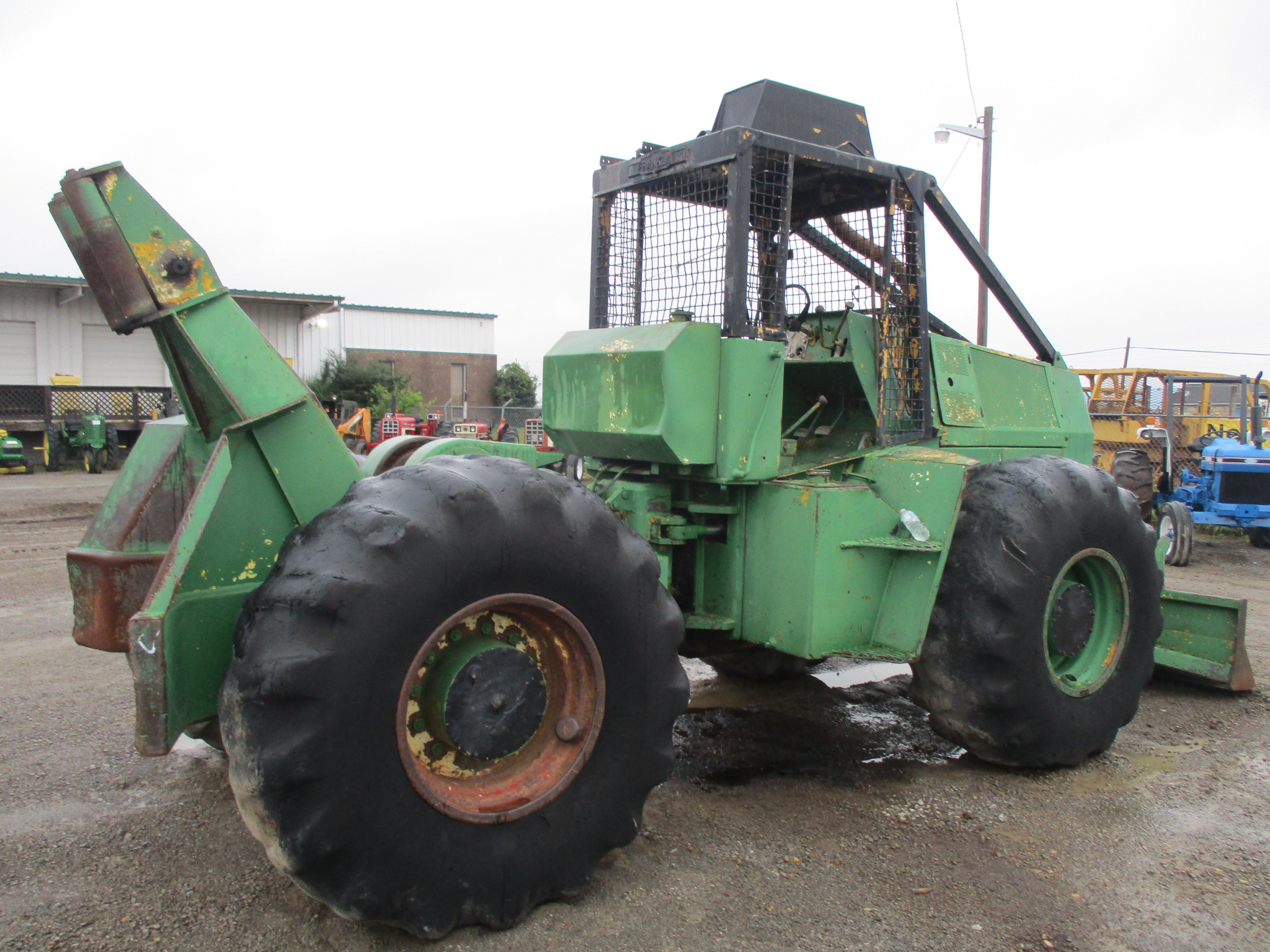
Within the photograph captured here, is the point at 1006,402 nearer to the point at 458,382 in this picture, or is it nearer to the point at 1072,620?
the point at 1072,620

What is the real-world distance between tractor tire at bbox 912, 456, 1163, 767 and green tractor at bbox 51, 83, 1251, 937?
0.02 metres

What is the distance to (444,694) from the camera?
2.84 m

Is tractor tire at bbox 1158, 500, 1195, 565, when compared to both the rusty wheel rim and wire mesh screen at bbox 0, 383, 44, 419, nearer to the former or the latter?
the rusty wheel rim

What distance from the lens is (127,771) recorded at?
163 inches

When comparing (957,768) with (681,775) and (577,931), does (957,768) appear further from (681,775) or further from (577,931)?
(577,931)

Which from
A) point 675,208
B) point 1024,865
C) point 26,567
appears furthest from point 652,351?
point 26,567

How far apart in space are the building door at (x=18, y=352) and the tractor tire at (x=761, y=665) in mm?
27917

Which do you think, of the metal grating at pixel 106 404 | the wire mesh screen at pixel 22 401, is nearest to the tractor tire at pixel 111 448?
the metal grating at pixel 106 404

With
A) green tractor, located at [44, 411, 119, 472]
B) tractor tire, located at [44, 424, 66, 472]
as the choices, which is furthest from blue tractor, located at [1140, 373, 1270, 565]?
tractor tire, located at [44, 424, 66, 472]

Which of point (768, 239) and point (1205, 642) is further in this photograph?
point (1205, 642)

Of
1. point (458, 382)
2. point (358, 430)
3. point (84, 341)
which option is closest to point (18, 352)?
point (84, 341)

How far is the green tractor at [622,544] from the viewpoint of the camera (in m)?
2.61

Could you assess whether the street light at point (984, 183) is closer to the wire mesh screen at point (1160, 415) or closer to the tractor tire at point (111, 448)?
the wire mesh screen at point (1160, 415)

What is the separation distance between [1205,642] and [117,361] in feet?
98.6
